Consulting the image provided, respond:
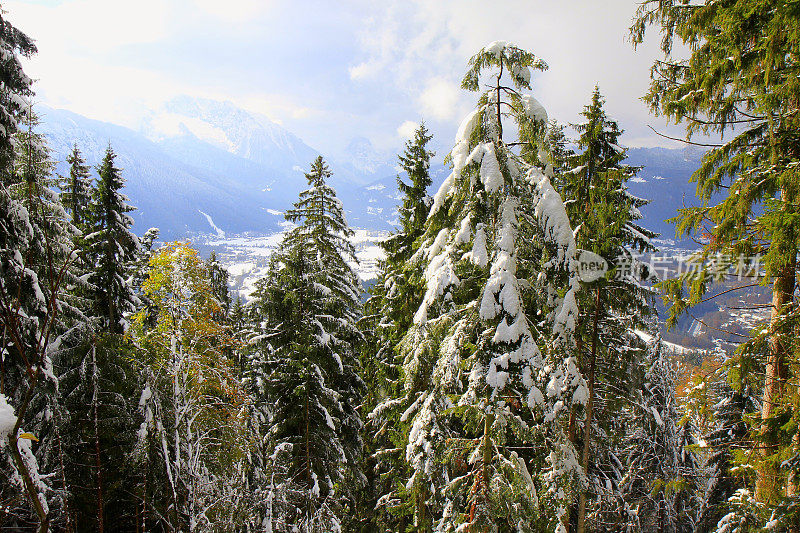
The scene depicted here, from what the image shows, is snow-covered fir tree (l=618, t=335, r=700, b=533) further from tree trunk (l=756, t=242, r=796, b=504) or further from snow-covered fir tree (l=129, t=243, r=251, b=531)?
snow-covered fir tree (l=129, t=243, r=251, b=531)

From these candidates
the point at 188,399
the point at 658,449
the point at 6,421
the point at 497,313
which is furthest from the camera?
the point at 658,449

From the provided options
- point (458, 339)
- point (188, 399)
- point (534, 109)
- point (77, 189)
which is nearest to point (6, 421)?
point (458, 339)

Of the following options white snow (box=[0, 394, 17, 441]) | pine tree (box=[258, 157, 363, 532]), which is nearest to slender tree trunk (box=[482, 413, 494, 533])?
white snow (box=[0, 394, 17, 441])

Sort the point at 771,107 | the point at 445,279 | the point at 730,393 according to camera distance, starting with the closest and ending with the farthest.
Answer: the point at 771,107, the point at 445,279, the point at 730,393

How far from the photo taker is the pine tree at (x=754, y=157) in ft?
17.8

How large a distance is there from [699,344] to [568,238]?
18093 centimetres

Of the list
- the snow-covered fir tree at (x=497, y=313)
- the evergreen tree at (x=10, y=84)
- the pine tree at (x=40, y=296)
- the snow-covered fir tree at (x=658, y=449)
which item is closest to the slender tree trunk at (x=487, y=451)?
the snow-covered fir tree at (x=497, y=313)

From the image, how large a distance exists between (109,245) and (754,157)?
18208 millimetres

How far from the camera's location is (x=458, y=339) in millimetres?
6250

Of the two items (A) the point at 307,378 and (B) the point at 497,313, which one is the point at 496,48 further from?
(A) the point at 307,378

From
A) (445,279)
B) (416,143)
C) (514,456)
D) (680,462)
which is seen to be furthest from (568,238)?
(680,462)

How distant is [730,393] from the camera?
17.7m

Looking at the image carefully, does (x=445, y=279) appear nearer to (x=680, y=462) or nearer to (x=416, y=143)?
(x=416, y=143)

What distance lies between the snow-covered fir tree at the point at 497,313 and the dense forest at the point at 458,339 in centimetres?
4
